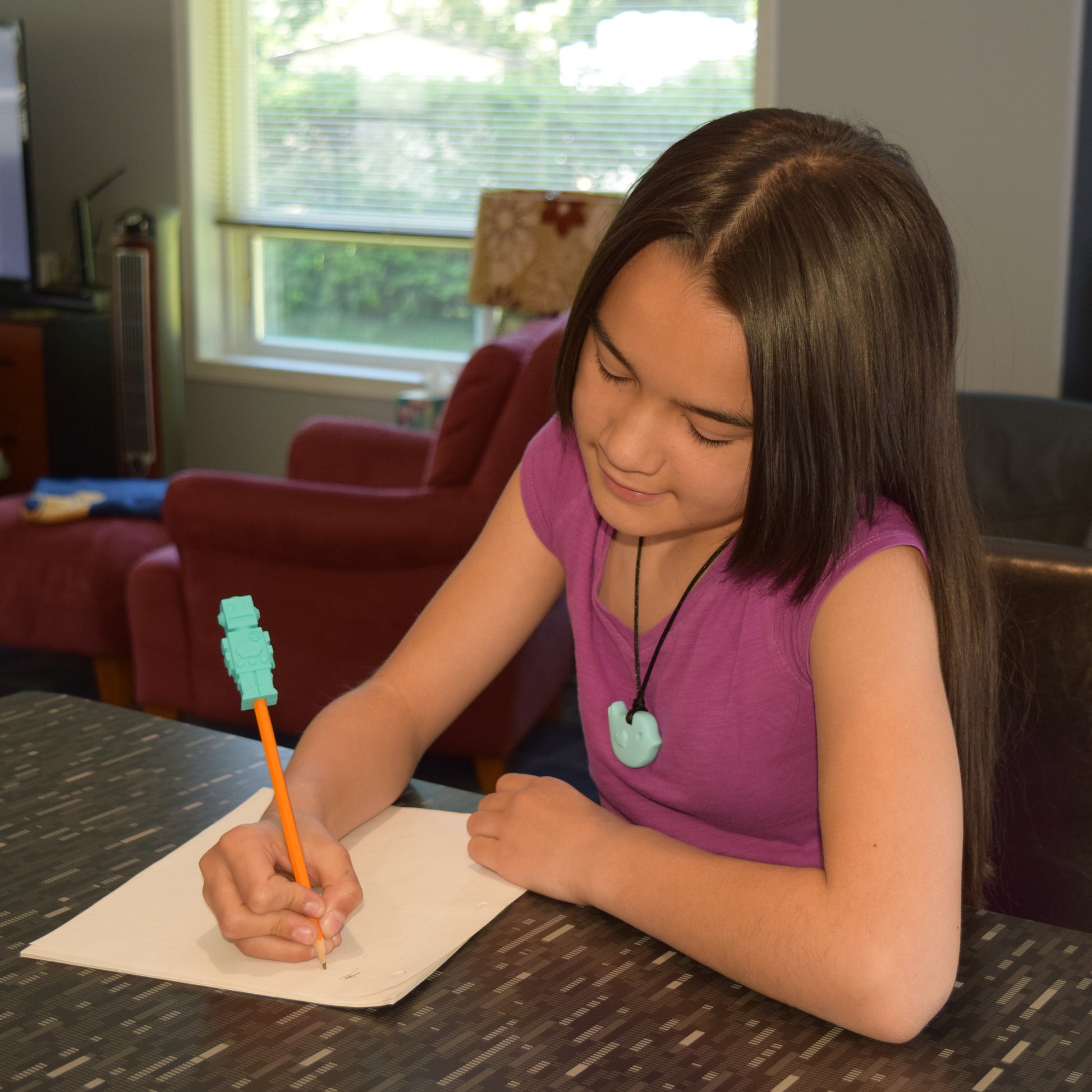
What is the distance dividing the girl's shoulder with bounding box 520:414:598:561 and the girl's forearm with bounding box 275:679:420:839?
0.20 meters

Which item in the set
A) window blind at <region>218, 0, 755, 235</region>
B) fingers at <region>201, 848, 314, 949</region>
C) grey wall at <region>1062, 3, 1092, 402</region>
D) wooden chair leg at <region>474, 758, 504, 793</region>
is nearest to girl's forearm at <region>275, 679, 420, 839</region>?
fingers at <region>201, 848, 314, 949</region>

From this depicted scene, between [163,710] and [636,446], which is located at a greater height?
[636,446]

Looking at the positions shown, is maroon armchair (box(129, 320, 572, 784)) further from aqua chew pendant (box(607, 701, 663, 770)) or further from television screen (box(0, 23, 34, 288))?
television screen (box(0, 23, 34, 288))

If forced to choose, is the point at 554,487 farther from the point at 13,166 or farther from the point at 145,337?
the point at 13,166

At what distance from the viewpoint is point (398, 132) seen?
13.0 feet

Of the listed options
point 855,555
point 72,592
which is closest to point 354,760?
point 855,555

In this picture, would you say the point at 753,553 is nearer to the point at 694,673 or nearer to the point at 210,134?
the point at 694,673

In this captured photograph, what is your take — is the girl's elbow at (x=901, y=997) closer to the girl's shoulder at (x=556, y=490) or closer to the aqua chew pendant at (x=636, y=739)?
the aqua chew pendant at (x=636, y=739)

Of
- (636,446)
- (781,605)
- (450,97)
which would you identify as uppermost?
(450,97)

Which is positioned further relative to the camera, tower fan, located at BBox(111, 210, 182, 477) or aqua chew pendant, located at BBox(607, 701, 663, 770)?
tower fan, located at BBox(111, 210, 182, 477)

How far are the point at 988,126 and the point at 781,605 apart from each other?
2.50 m

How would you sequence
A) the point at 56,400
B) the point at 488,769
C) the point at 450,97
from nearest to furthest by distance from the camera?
1. the point at 488,769
2. the point at 450,97
3. the point at 56,400

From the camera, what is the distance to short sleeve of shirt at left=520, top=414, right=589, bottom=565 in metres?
1.06

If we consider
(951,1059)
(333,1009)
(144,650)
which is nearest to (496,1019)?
(333,1009)
